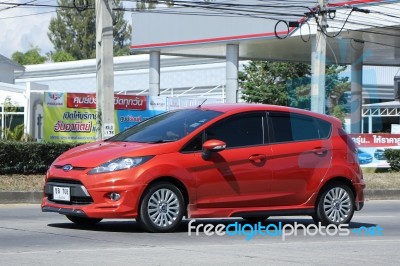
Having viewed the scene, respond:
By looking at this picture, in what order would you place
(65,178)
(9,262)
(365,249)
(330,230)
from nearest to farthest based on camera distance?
(9,262), (365,249), (65,178), (330,230)

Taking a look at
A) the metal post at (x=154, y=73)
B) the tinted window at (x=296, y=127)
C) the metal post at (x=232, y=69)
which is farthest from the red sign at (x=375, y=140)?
the tinted window at (x=296, y=127)

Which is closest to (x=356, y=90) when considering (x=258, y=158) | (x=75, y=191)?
(x=258, y=158)

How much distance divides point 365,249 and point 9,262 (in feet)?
14.1

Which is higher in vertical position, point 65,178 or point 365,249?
point 65,178

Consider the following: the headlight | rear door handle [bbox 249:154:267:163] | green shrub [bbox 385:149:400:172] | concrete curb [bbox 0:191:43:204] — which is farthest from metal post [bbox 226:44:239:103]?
the headlight

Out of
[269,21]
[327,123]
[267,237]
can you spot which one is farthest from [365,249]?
[269,21]

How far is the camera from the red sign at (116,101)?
3044 centimetres

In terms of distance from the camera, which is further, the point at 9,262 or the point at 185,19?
the point at 185,19

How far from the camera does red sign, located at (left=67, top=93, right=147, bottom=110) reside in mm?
30438

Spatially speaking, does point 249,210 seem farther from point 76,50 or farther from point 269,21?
point 76,50

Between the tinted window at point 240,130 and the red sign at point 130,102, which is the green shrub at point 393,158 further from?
the tinted window at point 240,130

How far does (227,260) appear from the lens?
9.54 metres

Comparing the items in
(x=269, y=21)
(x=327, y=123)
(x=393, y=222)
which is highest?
(x=269, y=21)

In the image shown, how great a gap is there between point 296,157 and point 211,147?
4.75 feet
